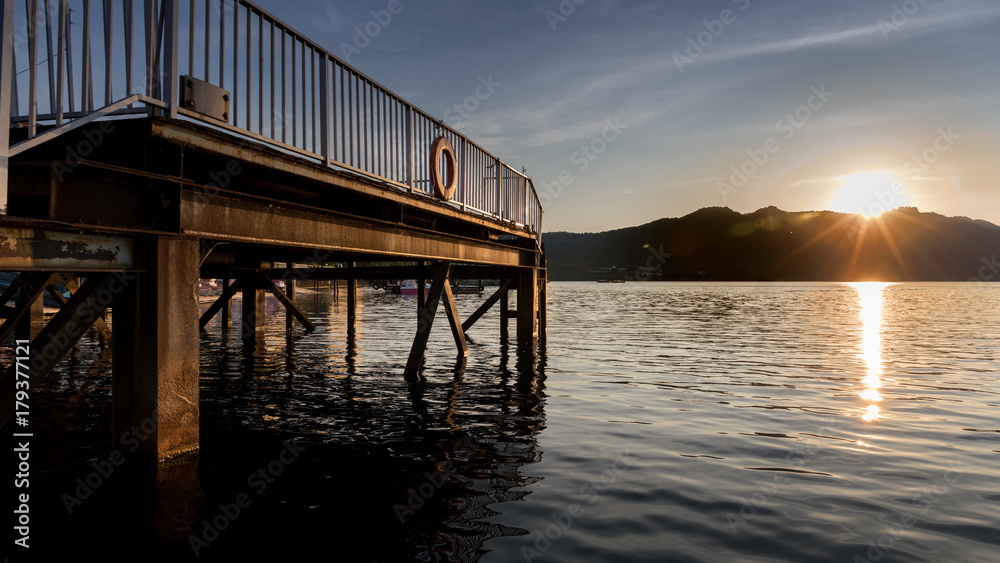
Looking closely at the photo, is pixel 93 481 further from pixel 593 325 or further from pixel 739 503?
pixel 593 325

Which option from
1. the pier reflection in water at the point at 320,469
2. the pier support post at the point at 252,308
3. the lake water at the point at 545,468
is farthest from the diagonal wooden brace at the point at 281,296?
the pier reflection in water at the point at 320,469

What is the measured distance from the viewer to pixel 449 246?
13641 millimetres

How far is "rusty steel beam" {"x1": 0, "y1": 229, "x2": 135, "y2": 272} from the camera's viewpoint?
4.86 metres

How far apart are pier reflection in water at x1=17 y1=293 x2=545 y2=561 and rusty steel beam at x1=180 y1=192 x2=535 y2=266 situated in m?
2.49

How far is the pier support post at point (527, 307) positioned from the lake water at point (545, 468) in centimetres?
505

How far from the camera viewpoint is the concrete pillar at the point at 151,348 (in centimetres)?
602

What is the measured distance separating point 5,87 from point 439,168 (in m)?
7.85

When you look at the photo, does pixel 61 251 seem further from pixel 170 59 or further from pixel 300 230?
pixel 300 230

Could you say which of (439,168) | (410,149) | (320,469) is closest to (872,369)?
(439,168)

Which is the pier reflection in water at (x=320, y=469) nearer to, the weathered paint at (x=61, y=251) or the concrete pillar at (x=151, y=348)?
the concrete pillar at (x=151, y=348)

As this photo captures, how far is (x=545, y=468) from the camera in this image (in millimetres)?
7383

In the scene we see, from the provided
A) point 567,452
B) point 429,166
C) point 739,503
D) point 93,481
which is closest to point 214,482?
point 93,481

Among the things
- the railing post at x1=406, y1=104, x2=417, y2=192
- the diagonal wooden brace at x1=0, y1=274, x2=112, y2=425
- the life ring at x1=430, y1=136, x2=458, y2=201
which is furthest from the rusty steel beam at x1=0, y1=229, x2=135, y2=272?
the life ring at x1=430, y1=136, x2=458, y2=201

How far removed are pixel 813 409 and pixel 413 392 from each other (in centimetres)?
745
